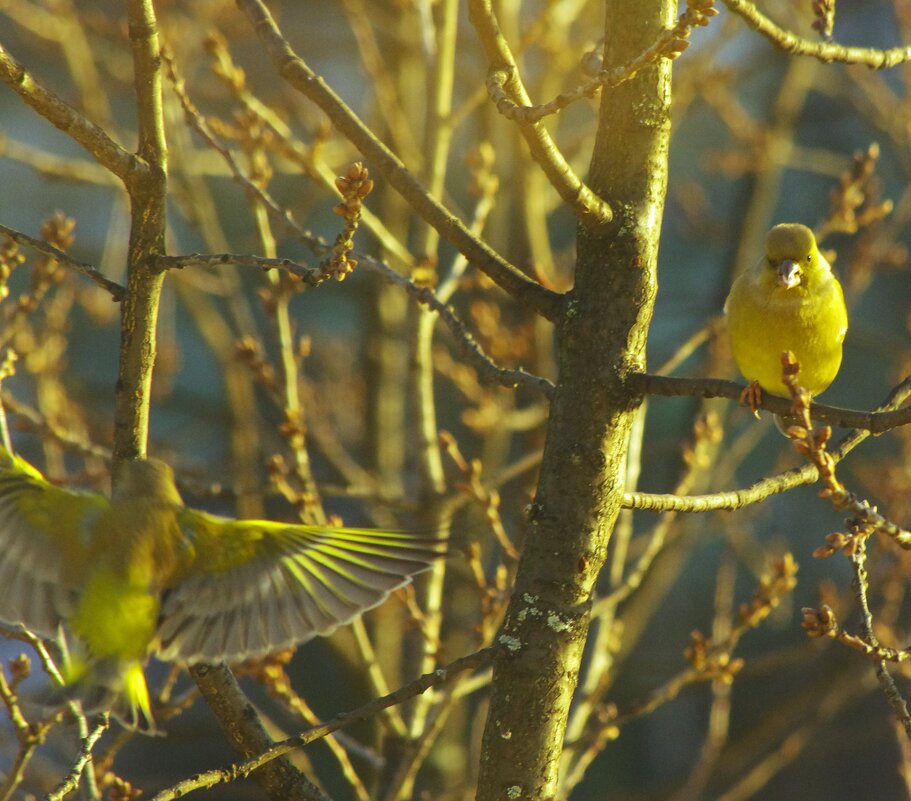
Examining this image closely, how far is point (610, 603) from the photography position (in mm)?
3568

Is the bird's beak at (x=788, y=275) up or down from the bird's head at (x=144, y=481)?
up

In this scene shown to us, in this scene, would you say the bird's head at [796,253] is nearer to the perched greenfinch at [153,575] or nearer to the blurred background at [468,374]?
the blurred background at [468,374]

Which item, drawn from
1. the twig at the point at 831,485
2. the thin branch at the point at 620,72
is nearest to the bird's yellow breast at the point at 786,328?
the twig at the point at 831,485

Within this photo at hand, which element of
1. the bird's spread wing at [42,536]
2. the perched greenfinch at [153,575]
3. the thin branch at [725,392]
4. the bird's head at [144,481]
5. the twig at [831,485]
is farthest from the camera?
the bird's spread wing at [42,536]

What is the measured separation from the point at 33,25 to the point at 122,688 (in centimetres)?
389

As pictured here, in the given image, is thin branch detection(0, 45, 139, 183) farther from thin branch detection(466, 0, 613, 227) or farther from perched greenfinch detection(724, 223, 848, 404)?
perched greenfinch detection(724, 223, 848, 404)

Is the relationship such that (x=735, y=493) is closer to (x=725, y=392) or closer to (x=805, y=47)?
(x=725, y=392)

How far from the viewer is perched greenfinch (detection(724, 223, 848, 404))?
3.00m

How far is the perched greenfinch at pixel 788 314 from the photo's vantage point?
3.00m

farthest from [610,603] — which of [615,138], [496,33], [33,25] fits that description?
[33,25]

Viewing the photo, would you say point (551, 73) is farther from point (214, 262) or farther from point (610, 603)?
point (214, 262)

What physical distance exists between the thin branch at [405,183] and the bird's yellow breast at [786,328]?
1.05 m

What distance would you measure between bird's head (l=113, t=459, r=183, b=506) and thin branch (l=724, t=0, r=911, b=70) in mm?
1524

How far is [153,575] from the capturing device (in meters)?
2.81
